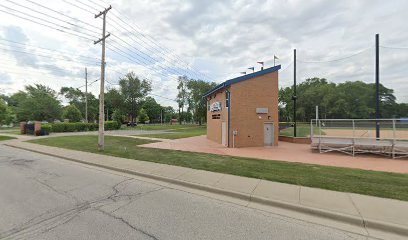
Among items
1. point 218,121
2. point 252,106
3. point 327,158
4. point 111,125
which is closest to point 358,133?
point 327,158

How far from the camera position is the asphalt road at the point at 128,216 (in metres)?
3.88

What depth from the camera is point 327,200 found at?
5297 millimetres

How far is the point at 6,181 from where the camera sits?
7238 millimetres

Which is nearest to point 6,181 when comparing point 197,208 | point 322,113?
point 197,208

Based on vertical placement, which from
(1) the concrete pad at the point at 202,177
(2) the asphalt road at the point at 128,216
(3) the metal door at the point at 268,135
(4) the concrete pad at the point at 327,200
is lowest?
(2) the asphalt road at the point at 128,216

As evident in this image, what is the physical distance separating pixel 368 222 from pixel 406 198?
2013mm

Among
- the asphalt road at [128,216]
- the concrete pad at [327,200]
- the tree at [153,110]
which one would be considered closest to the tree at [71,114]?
the tree at [153,110]

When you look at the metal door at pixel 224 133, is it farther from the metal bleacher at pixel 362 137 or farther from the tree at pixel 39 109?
the tree at pixel 39 109

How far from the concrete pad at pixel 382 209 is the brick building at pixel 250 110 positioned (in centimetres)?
1199

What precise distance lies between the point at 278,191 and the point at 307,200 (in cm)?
83

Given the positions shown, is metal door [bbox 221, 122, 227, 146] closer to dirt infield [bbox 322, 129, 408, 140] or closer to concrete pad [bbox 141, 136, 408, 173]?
concrete pad [bbox 141, 136, 408, 173]

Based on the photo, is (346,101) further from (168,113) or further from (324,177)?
(168,113)

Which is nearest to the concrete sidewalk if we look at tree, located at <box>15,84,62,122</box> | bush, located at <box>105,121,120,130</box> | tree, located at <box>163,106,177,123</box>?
bush, located at <box>105,121,120,130</box>

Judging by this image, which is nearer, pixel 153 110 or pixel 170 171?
pixel 170 171
